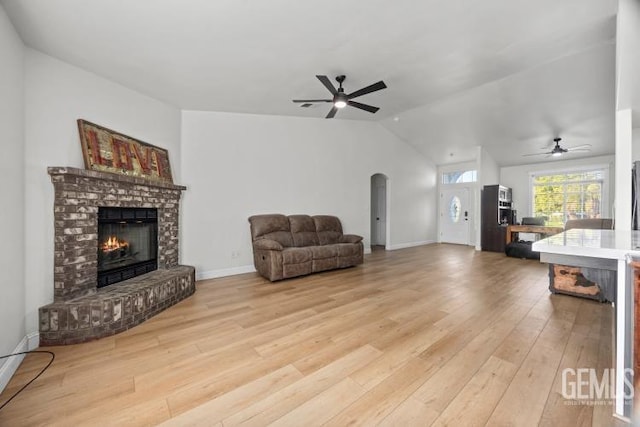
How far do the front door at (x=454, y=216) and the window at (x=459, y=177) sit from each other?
0.95ft

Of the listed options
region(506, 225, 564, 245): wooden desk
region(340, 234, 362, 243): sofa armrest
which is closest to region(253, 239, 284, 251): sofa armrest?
region(340, 234, 362, 243): sofa armrest

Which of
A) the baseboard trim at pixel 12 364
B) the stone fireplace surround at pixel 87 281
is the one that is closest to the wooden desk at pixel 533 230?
the stone fireplace surround at pixel 87 281

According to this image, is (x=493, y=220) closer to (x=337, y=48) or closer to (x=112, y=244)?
(x=337, y=48)

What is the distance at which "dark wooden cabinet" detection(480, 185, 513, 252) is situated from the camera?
661 centimetres

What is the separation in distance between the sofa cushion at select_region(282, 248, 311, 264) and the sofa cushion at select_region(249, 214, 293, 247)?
597 millimetres

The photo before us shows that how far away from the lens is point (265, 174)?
190 inches

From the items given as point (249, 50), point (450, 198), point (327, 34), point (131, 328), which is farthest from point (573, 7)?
point (450, 198)

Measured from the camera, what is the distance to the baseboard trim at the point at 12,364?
1.64m

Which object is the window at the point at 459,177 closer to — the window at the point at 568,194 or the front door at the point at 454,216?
the front door at the point at 454,216

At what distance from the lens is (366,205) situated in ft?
21.0

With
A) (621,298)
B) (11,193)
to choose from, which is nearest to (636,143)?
(621,298)

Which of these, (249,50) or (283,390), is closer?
(283,390)

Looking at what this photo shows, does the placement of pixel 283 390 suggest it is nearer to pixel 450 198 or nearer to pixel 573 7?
pixel 573 7

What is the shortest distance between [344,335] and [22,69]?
3637mm
